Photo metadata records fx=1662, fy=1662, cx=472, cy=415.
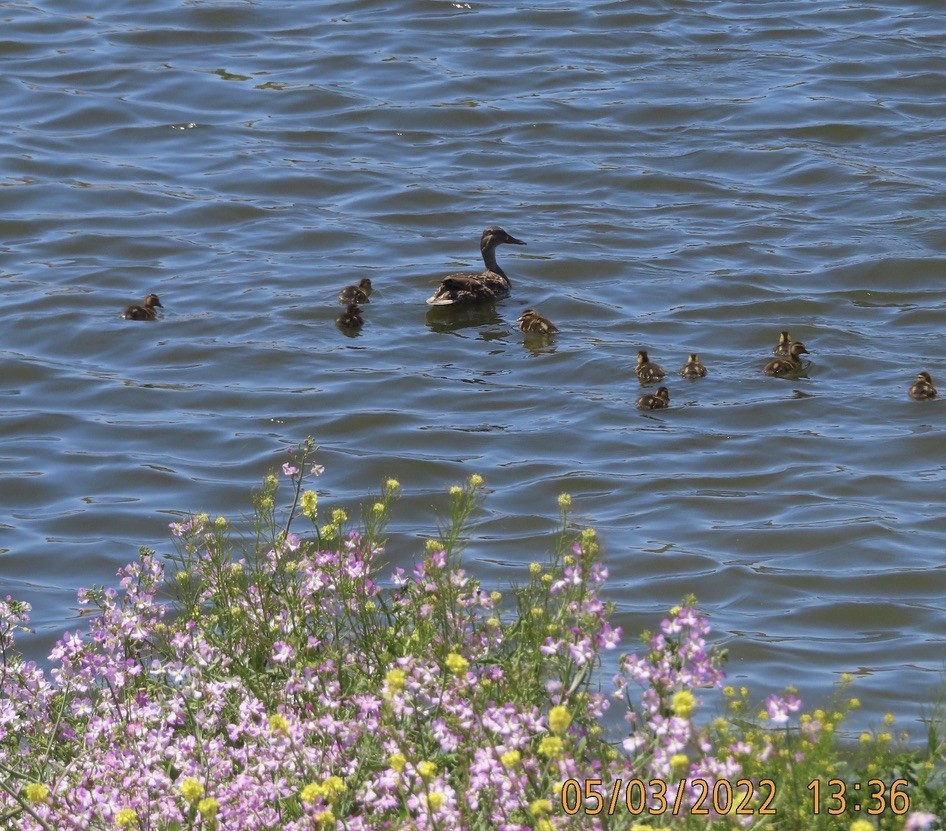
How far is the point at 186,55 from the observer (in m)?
18.8

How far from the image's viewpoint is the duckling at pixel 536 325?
38.4ft

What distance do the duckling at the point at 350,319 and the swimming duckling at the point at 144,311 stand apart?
1.39 meters

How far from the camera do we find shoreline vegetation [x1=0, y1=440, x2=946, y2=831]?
3.88 meters

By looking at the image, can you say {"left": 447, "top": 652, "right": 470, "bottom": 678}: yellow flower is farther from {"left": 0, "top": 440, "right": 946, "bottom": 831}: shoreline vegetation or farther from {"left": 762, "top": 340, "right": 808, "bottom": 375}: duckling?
{"left": 762, "top": 340, "right": 808, "bottom": 375}: duckling

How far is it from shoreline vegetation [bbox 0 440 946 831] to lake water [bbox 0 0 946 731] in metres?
2.23

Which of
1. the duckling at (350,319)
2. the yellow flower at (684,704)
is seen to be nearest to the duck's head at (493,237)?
the duckling at (350,319)

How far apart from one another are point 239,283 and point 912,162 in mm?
6086

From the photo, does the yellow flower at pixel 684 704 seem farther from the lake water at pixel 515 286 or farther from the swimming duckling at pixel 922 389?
the swimming duckling at pixel 922 389

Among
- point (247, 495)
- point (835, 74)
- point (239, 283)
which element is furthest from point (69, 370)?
point (835, 74)

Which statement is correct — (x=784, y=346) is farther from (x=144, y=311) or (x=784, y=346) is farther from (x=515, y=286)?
(x=144, y=311)

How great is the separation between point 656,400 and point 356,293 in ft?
9.57

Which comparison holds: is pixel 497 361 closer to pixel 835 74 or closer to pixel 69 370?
pixel 69 370

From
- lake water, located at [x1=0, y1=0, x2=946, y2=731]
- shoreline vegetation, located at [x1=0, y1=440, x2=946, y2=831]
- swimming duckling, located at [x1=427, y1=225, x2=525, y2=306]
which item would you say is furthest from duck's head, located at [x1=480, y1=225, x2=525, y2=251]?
shoreline vegetation, located at [x1=0, y1=440, x2=946, y2=831]

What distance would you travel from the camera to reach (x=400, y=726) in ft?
14.6
